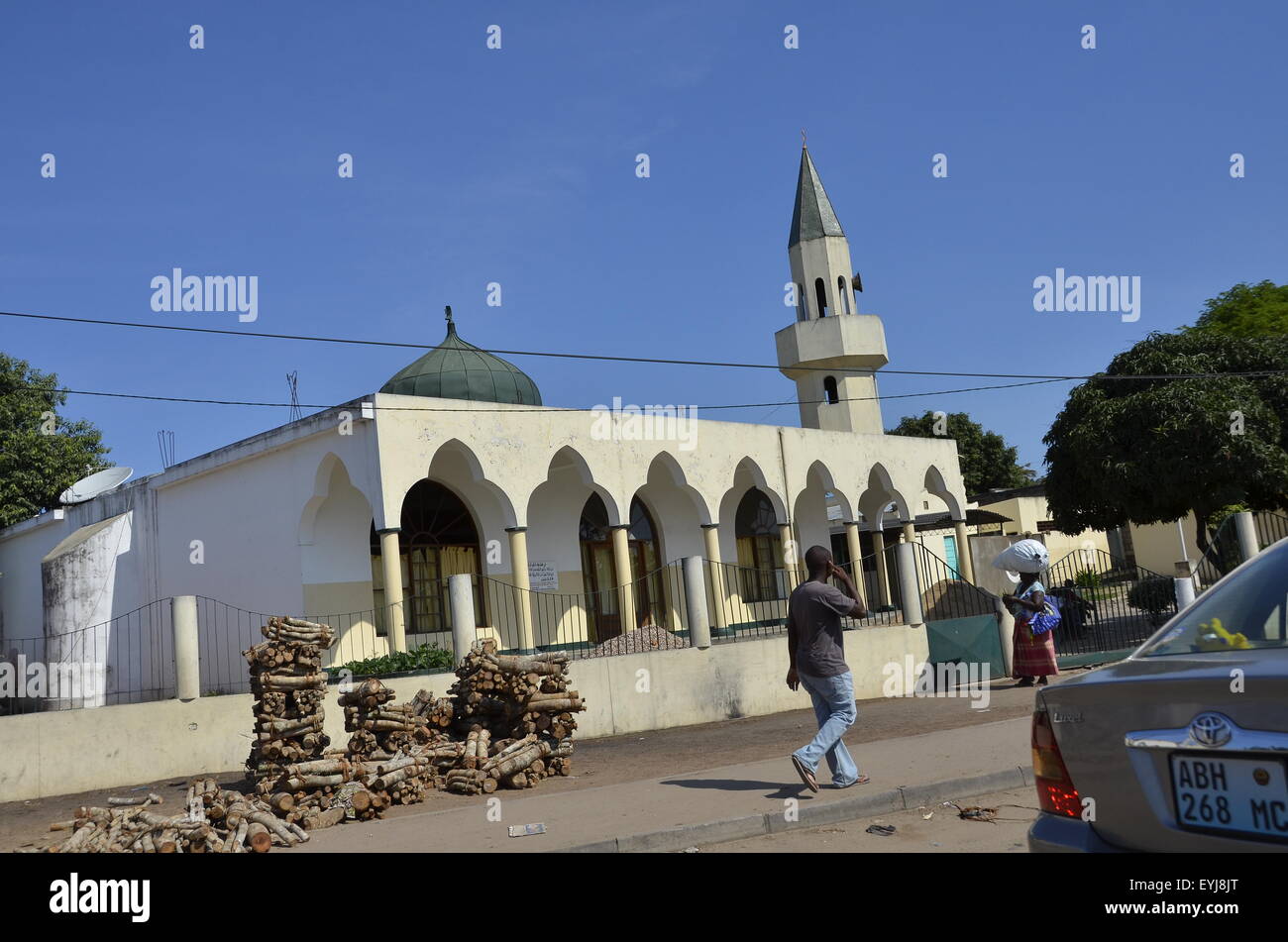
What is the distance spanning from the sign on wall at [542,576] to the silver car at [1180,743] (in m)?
18.2

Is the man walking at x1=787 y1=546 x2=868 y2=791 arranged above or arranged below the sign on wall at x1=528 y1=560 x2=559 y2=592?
below

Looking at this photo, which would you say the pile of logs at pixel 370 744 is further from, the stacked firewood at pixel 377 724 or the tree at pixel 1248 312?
the tree at pixel 1248 312

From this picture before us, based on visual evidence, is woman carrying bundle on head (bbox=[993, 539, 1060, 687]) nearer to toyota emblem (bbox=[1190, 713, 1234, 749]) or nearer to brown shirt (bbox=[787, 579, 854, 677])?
brown shirt (bbox=[787, 579, 854, 677])

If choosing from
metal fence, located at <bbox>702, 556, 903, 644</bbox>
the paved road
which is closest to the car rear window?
the paved road

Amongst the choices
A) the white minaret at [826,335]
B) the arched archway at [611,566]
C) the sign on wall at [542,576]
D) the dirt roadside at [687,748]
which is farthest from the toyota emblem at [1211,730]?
the white minaret at [826,335]

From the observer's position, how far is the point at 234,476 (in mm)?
19047

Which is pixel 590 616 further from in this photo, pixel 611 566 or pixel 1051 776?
pixel 1051 776

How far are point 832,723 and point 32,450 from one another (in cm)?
2819

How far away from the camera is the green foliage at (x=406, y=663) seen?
14.4 metres

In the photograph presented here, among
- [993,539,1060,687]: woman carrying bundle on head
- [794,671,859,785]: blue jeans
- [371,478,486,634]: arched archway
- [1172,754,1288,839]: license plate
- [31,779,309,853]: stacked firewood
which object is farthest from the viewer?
[371,478,486,634]: arched archway

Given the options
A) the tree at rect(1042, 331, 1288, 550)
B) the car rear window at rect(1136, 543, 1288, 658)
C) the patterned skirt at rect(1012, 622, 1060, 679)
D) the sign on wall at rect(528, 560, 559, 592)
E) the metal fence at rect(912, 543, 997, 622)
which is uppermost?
the tree at rect(1042, 331, 1288, 550)

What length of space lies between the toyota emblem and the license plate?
4cm

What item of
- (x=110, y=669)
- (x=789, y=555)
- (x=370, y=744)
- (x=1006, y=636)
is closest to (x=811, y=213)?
(x=789, y=555)

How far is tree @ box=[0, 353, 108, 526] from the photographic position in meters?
29.1
